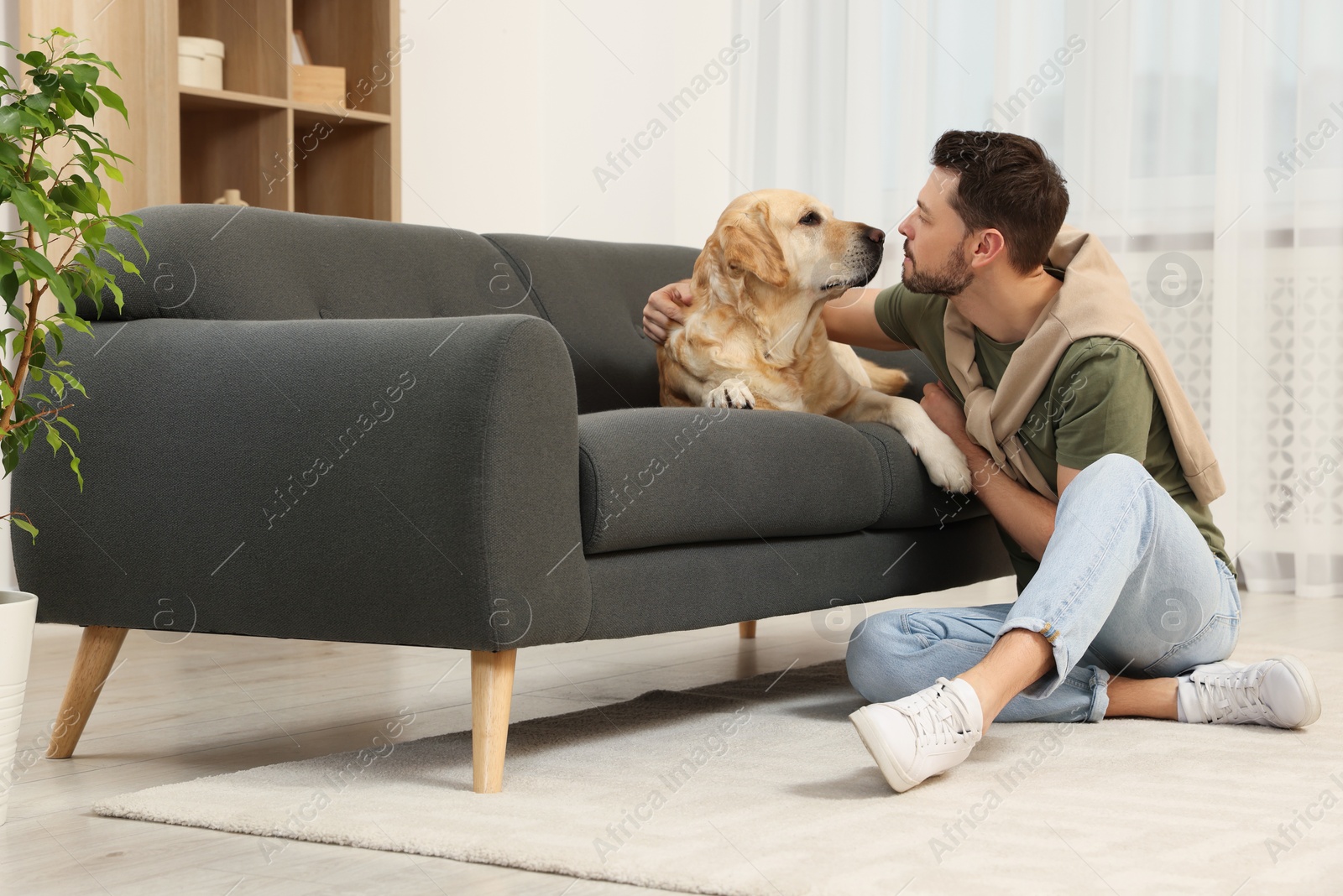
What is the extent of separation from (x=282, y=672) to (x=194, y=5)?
6.39ft

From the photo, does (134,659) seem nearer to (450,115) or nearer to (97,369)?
(97,369)

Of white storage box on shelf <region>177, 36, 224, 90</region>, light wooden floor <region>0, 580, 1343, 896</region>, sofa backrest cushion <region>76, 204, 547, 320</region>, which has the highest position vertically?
white storage box on shelf <region>177, 36, 224, 90</region>

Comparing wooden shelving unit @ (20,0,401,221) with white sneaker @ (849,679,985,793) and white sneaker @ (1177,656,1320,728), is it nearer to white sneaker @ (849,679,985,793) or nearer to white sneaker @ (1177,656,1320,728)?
white sneaker @ (849,679,985,793)

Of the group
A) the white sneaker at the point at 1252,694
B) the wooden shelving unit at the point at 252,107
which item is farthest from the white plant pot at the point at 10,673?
the wooden shelving unit at the point at 252,107

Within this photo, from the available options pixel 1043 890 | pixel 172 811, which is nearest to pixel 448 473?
pixel 172 811

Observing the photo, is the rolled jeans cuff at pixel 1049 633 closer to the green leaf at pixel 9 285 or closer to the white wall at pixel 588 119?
the green leaf at pixel 9 285

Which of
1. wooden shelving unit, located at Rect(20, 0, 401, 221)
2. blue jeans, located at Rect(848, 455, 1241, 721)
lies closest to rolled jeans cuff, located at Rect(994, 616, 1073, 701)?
blue jeans, located at Rect(848, 455, 1241, 721)

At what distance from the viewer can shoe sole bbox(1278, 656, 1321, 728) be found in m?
1.93

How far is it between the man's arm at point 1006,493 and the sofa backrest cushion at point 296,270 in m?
0.79

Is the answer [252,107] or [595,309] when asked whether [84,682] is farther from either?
[252,107]

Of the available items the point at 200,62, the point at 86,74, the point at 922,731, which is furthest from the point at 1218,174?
the point at 86,74

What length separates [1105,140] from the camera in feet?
13.7

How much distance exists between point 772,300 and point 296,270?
80 cm

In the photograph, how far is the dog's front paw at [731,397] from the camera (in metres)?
2.32
